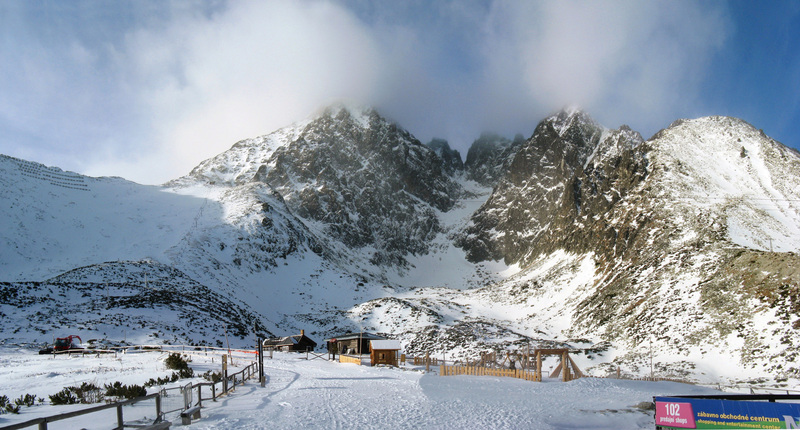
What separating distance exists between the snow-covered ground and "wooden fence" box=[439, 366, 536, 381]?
153 cm

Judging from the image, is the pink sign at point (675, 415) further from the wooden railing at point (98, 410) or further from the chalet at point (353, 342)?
the chalet at point (353, 342)

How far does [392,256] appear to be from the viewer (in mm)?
153125

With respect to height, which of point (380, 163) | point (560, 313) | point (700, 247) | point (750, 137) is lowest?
point (560, 313)

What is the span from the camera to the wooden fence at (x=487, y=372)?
2999 centimetres

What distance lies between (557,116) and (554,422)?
17558 cm

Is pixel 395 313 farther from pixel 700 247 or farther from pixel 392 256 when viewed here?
pixel 392 256

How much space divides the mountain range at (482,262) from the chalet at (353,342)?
32.7ft

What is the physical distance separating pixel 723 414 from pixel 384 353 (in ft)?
111

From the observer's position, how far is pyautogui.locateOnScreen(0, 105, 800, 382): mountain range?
44469 millimetres

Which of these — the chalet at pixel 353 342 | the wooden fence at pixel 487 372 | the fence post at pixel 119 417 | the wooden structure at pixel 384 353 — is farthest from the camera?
the chalet at pixel 353 342

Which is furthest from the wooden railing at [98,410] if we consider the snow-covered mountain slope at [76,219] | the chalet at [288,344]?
the snow-covered mountain slope at [76,219]

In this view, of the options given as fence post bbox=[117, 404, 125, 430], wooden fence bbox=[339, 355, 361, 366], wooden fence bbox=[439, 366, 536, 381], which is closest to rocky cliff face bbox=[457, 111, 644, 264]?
wooden fence bbox=[339, 355, 361, 366]

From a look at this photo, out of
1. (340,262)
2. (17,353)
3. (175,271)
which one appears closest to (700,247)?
(17,353)

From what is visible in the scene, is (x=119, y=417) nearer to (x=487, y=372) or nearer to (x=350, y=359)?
(x=487, y=372)
